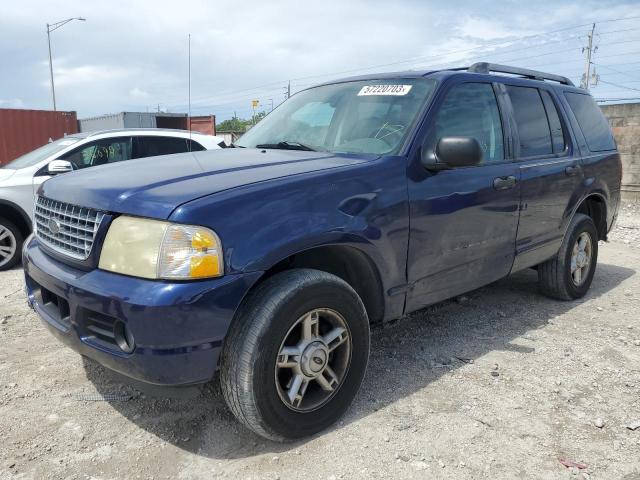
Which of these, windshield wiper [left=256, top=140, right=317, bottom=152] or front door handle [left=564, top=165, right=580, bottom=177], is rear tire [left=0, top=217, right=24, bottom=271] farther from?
front door handle [left=564, top=165, right=580, bottom=177]

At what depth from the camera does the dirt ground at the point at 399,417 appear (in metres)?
2.49

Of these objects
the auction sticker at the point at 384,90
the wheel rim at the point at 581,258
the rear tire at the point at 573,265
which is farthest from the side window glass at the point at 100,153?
the wheel rim at the point at 581,258

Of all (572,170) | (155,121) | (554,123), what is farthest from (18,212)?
(155,121)

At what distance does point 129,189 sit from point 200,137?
4.74 m

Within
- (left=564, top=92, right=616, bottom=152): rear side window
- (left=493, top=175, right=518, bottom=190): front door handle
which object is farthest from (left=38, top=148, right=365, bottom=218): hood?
(left=564, top=92, right=616, bottom=152): rear side window

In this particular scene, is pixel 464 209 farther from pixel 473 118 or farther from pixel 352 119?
pixel 352 119

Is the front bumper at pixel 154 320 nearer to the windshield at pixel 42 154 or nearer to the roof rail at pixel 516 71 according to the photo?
the roof rail at pixel 516 71

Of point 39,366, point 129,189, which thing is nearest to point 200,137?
point 39,366

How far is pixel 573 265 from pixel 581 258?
166 millimetres

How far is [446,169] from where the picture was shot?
3.21m

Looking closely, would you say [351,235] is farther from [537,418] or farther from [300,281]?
[537,418]

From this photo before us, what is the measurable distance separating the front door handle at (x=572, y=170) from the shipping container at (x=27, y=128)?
52.5ft

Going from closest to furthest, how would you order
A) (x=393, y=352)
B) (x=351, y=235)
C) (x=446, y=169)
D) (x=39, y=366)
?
1. (x=351, y=235)
2. (x=446, y=169)
3. (x=39, y=366)
4. (x=393, y=352)

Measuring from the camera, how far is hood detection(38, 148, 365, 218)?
233 cm
